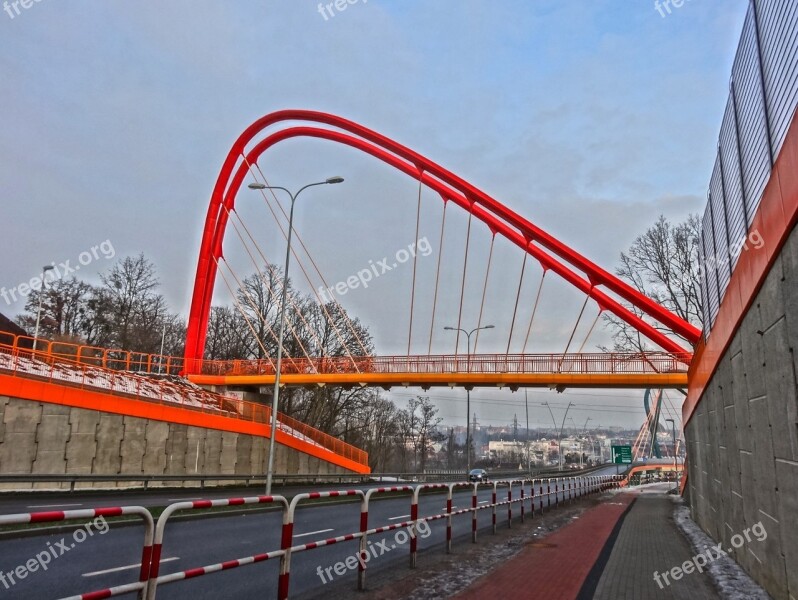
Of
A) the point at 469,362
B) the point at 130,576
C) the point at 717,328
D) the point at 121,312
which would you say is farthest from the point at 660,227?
the point at 121,312

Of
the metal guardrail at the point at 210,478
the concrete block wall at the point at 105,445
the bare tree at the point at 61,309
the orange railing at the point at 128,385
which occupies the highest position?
the bare tree at the point at 61,309

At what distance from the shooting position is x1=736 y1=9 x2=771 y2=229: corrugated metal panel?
6797 mm

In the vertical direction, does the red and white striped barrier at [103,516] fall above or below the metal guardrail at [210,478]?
above

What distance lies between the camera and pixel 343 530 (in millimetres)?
11969

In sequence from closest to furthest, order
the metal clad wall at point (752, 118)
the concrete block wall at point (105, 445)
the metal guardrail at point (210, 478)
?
the metal clad wall at point (752, 118)
the metal guardrail at point (210, 478)
the concrete block wall at point (105, 445)

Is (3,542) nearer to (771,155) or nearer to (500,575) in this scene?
(500,575)

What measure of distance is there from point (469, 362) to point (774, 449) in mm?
24273

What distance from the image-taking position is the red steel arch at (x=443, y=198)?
28.4 metres

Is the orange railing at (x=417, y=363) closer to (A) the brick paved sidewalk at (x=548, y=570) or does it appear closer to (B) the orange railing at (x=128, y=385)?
(B) the orange railing at (x=128, y=385)

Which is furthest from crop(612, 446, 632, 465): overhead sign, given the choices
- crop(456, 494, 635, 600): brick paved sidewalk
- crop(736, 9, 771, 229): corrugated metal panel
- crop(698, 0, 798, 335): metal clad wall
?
crop(736, 9, 771, 229): corrugated metal panel

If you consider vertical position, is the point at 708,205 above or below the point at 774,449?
above

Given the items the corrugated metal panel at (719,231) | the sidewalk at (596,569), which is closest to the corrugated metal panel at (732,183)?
the corrugated metal panel at (719,231)

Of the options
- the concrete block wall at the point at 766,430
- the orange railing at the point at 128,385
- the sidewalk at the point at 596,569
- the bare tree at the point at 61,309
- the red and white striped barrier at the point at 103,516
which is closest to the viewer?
the red and white striped barrier at the point at 103,516

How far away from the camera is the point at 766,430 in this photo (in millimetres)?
6445
